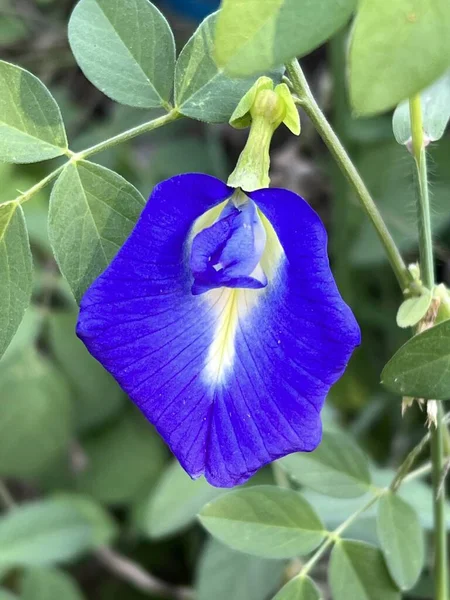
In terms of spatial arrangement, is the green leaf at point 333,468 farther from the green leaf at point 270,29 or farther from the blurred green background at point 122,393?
the green leaf at point 270,29

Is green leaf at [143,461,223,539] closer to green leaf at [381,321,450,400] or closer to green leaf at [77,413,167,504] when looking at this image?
green leaf at [77,413,167,504]

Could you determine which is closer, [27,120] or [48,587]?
[27,120]

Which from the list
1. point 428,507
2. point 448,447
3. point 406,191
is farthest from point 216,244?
point 406,191

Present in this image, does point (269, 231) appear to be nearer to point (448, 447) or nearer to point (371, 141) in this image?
point (448, 447)

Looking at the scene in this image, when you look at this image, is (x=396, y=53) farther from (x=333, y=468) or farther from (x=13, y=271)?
(x=333, y=468)

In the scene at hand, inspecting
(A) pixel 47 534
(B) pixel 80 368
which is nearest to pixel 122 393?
(B) pixel 80 368

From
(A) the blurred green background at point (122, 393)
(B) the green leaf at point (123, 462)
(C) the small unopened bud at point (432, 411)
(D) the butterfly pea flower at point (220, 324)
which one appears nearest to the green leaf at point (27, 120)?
(D) the butterfly pea flower at point (220, 324)
